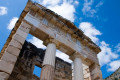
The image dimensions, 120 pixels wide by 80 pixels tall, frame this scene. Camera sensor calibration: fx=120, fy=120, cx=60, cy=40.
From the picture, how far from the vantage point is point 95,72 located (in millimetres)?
9023

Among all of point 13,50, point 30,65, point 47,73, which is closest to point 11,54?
point 13,50

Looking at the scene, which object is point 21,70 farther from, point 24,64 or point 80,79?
point 80,79

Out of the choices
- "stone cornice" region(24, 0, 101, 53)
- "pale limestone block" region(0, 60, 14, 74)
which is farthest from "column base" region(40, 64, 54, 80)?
"stone cornice" region(24, 0, 101, 53)

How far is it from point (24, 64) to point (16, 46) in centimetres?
489

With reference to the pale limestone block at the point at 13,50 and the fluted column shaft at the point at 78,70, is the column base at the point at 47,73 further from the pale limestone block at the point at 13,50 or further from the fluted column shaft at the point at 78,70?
the fluted column shaft at the point at 78,70

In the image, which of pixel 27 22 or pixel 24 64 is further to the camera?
pixel 24 64

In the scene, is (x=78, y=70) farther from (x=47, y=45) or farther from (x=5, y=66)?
(x=5, y=66)

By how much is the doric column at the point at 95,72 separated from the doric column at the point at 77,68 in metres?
1.53

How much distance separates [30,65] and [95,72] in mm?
5539

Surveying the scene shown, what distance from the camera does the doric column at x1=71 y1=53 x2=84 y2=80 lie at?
7695mm

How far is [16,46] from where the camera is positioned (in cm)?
582

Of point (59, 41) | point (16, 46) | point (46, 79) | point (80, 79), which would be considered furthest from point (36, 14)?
point (80, 79)

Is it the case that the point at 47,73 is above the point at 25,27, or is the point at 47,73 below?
below

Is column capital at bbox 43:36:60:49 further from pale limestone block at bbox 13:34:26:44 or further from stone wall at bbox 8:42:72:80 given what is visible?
stone wall at bbox 8:42:72:80
